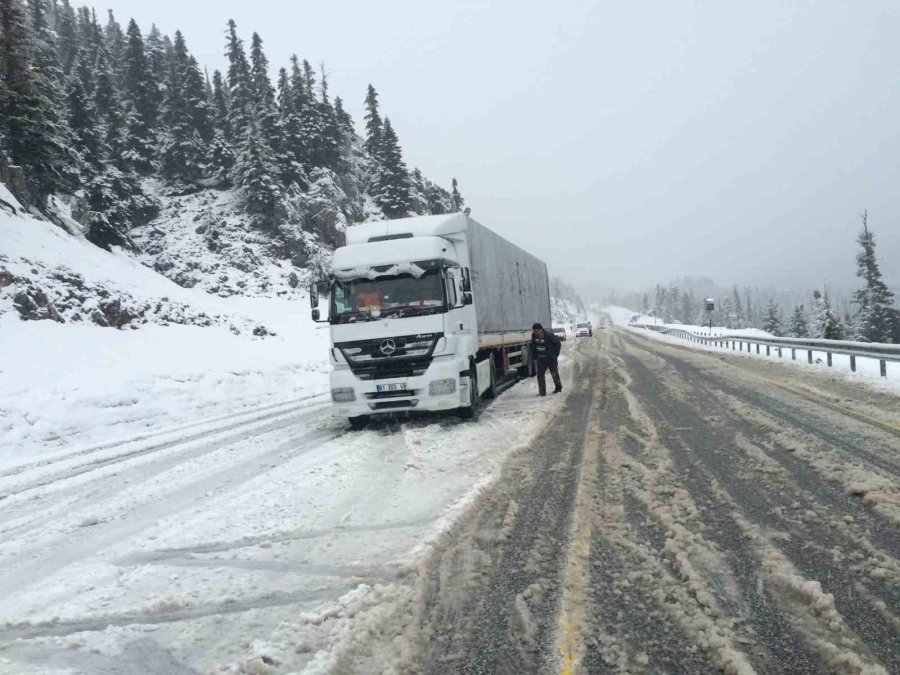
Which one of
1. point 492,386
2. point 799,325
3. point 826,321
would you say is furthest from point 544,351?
point 799,325

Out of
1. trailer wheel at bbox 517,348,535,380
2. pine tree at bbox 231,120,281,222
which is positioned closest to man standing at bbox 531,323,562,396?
trailer wheel at bbox 517,348,535,380

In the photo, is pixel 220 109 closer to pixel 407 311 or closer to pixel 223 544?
Answer: pixel 407 311

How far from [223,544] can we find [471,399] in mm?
5724

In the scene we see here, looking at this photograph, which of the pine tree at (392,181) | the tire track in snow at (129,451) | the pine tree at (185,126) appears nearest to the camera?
the tire track in snow at (129,451)

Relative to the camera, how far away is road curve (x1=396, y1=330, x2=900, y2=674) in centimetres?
249

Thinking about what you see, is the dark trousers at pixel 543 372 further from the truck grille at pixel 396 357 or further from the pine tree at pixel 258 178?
the pine tree at pixel 258 178

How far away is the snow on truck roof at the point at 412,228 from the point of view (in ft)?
33.8

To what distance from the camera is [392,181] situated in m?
50.9

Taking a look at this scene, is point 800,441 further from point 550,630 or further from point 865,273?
point 865,273

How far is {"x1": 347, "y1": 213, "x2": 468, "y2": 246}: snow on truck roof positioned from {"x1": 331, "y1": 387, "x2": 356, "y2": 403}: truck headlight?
3.20 metres

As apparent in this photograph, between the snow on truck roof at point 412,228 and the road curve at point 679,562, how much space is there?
17.3ft

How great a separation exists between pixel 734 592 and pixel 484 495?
2.43 meters

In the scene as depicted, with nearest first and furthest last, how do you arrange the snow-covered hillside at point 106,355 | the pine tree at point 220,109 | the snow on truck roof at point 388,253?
the snow on truck roof at point 388,253 < the snow-covered hillside at point 106,355 < the pine tree at point 220,109

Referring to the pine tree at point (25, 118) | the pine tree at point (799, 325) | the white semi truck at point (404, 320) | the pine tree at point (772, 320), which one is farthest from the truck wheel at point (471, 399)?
the pine tree at point (772, 320)
